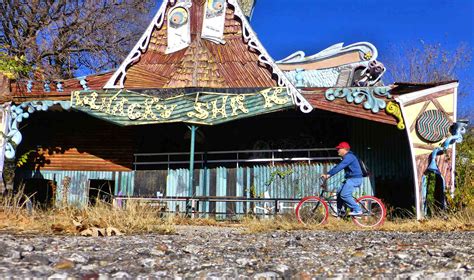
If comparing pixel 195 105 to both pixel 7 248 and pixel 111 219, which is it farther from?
pixel 7 248

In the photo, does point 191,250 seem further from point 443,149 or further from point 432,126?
point 432,126

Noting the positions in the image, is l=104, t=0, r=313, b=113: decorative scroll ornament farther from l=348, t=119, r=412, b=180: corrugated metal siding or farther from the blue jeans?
the blue jeans

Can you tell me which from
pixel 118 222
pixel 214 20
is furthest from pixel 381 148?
pixel 118 222

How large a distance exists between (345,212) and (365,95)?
510 centimetres

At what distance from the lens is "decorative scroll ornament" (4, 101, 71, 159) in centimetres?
1480

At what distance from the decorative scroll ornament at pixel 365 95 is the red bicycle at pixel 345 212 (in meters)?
4.55

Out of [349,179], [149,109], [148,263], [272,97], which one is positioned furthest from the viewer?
[149,109]

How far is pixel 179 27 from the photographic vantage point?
1611 centimetres

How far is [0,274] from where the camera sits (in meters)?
2.78

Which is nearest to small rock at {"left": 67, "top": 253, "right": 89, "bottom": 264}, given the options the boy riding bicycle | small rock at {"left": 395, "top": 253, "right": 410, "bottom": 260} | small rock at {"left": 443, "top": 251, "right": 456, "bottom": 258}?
small rock at {"left": 395, "top": 253, "right": 410, "bottom": 260}

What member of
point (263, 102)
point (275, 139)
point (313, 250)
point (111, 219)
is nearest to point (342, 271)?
point (313, 250)

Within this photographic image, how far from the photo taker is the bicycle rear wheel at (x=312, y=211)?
970 cm

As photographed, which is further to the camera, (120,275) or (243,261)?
(243,261)

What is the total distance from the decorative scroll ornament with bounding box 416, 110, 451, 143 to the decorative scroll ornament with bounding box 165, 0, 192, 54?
8068 mm
